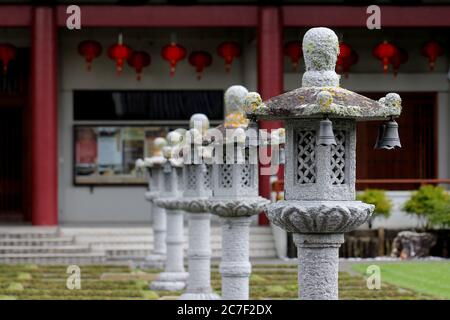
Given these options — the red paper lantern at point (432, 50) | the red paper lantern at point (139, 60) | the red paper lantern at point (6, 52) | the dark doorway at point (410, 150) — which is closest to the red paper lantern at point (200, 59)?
the red paper lantern at point (139, 60)

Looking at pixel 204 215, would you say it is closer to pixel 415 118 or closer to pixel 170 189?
pixel 170 189

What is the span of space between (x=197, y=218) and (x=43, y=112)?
1113cm

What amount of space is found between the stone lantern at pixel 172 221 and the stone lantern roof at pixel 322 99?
26.3 feet

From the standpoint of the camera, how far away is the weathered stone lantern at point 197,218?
1404 cm

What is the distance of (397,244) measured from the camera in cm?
2317

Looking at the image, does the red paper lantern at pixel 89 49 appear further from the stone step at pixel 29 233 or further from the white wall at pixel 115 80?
the stone step at pixel 29 233

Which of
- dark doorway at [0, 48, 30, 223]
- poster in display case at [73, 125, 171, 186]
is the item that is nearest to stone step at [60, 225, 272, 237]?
dark doorway at [0, 48, 30, 223]

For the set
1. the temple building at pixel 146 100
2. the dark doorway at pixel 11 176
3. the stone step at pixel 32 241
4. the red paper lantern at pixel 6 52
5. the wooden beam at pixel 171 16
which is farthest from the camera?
the dark doorway at pixel 11 176

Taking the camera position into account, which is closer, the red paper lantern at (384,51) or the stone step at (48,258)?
the stone step at (48,258)

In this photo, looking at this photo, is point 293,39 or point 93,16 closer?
point 93,16

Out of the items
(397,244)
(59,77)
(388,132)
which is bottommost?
(397,244)
